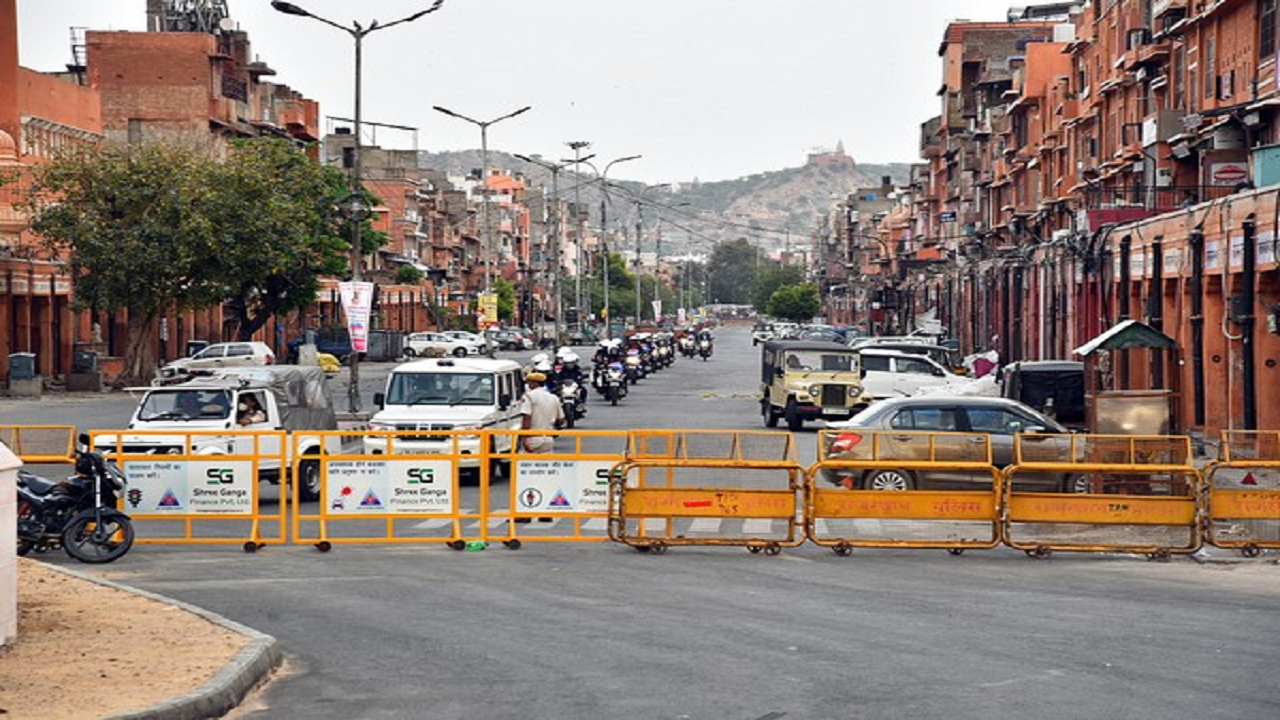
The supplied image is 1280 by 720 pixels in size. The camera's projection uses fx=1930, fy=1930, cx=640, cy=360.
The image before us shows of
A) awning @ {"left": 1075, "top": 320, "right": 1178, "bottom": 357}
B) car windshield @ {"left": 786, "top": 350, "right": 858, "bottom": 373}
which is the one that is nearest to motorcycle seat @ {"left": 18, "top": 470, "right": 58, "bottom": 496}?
awning @ {"left": 1075, "top": 320, "right": 1178, "bottom": 357}

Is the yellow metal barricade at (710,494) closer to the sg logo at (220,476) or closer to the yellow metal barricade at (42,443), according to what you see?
the sg logo at (220,476)

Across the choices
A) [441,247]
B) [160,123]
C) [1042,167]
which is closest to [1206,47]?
[1042,167]

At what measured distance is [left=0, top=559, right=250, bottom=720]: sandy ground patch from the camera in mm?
11016

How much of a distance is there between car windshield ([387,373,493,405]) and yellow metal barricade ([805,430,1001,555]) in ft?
32.1

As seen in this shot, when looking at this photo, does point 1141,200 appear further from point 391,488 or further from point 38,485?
point 38,485

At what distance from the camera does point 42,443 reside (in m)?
21.6

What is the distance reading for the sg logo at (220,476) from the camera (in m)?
20.9

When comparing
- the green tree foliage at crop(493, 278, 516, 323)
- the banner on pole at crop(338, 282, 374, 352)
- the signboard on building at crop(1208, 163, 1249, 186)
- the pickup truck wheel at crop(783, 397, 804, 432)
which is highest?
the signboard on building at crop(1208, 163, 1249, 186)

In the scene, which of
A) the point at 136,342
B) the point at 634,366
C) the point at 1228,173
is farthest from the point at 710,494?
the point at 634,366

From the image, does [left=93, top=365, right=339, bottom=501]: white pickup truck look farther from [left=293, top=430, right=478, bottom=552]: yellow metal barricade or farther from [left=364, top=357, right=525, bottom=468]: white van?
[left=364, top=357, right=525, bottom=468]: white van

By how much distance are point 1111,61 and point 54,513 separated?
51.3 m

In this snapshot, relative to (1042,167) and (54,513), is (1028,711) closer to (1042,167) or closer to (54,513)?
(54,513)

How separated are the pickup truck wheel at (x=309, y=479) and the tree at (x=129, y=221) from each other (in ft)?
129

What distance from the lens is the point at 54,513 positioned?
19.4 m
